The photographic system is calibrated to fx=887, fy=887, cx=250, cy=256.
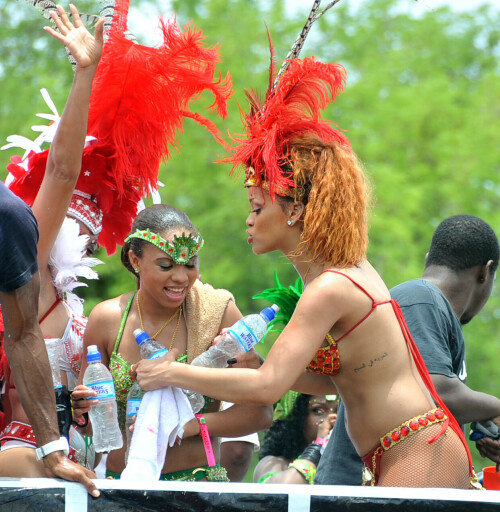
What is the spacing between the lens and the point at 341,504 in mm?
2779

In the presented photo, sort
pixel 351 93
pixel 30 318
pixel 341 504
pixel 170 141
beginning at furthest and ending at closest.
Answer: pixel 351 93 → pixel 170 141 → pixel 30 318 → pixel 341 504

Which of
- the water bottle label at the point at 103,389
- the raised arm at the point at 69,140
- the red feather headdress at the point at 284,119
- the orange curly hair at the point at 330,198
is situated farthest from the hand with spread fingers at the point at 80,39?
the water bottle label at the point at 103,389

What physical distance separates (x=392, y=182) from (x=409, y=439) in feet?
37.8

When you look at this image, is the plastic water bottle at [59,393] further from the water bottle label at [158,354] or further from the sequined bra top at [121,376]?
the water bottle label at [158,354]

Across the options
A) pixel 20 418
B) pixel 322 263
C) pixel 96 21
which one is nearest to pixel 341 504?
pixel 322 263

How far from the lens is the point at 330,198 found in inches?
127

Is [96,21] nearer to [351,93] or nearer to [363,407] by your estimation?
[363,407]

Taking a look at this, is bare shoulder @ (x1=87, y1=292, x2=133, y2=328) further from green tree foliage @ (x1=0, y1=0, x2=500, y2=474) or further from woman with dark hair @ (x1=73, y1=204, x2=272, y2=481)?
green tree foliage @ (x1=0, y1=0, x2=500, y2=474)

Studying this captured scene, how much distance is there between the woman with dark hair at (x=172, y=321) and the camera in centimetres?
366

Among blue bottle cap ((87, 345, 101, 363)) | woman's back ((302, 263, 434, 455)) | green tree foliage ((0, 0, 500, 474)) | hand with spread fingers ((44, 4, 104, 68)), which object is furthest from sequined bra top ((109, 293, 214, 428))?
green tree foliage ((0, 0, 500, 474))

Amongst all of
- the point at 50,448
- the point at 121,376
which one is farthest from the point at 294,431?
the point at 50,448

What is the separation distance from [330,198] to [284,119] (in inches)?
15.5

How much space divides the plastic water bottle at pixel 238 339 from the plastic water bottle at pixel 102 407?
0.36 m

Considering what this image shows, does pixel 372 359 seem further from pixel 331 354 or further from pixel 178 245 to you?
pixel 178 245
